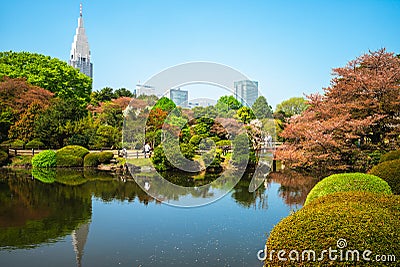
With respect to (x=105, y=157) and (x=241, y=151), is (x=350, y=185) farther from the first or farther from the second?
(x=105, y=157)

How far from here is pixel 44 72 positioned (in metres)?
26.0

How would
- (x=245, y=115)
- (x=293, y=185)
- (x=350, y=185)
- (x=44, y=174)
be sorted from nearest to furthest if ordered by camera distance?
(x=350, y=185), (x=293, y=185), (x=44, y=174), (x=245, y=115)

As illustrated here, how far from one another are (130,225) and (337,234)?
17.6 ft

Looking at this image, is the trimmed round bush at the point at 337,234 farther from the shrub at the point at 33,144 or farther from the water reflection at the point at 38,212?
the shrub at the point at 33,144

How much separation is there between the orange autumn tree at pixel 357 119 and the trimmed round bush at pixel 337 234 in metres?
9.61

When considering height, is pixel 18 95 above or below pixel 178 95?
above

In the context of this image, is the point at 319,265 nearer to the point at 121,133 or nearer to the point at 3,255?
the point at 3,255

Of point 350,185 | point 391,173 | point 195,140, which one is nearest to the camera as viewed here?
point 350,185

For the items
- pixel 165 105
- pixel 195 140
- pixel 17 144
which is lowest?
pixel 17 144

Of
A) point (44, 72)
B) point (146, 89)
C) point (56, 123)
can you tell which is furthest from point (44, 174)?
point (44, 72)

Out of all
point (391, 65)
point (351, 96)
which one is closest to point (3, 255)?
point (351, 96)

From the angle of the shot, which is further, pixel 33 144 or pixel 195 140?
pixel 33 144

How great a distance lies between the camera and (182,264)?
16.6 ft

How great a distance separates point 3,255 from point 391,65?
509 inches
